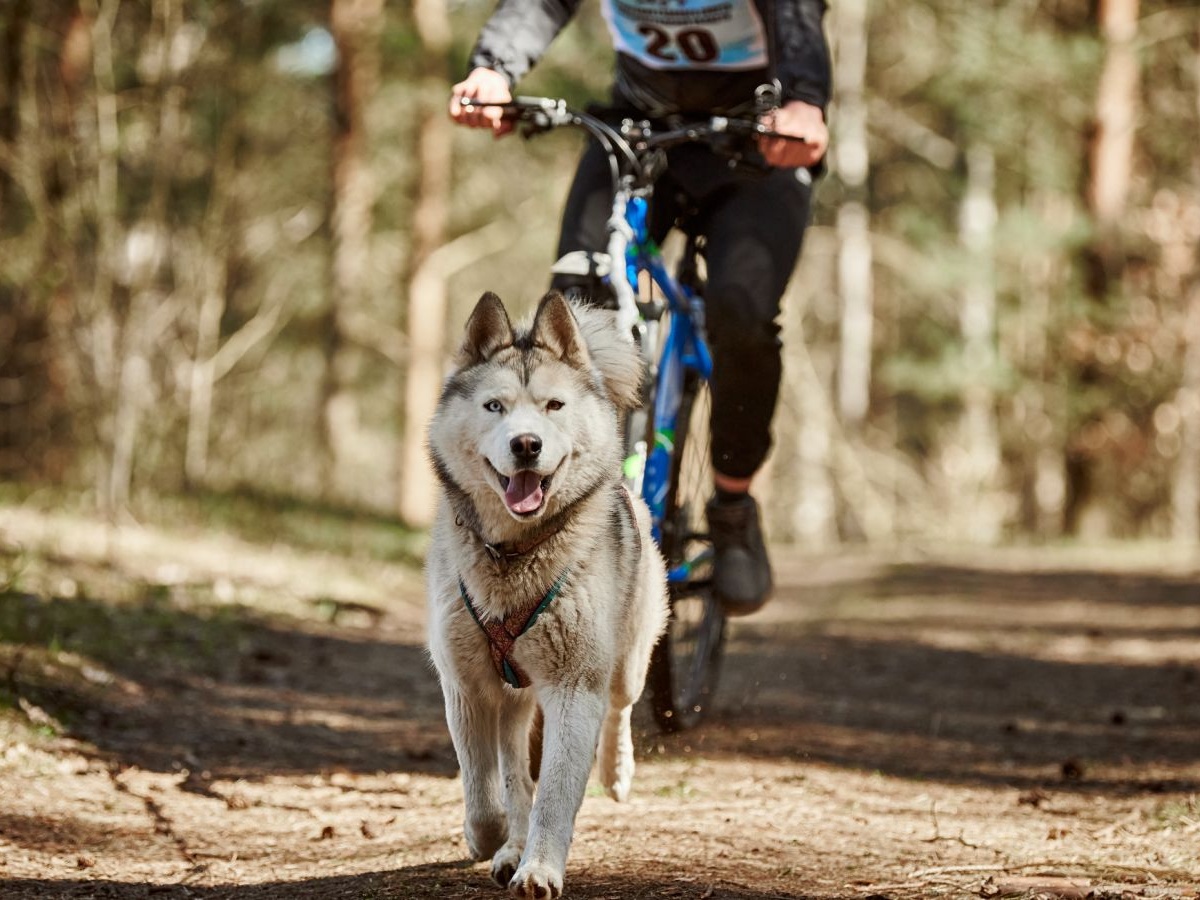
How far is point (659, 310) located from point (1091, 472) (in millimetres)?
14307

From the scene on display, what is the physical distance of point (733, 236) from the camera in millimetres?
4387

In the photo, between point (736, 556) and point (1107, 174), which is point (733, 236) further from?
Answer: point (1107, 174)

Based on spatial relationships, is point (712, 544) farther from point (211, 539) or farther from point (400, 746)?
point (211, 539)

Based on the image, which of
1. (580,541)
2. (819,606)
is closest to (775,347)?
(580,541)

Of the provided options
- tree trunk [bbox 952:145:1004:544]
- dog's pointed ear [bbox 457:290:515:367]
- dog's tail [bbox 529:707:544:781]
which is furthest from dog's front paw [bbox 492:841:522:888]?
tree trunk [bbox 952:145:1004:544]

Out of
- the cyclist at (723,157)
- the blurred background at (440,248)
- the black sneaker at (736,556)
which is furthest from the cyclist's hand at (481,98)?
the blurred background at (440,248)

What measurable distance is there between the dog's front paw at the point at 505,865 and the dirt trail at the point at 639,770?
50 millimetres

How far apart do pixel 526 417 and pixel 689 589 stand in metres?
1.99

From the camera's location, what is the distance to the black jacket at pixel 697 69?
4234mm

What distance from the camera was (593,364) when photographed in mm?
3512

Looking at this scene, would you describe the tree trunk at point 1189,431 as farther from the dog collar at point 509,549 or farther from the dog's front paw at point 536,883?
the dog's front paw at point 536,883

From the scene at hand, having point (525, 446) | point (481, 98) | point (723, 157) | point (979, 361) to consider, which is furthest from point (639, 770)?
point (979, 361)

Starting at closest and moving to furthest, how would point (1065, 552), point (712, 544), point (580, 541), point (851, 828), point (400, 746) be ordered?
point (580, 541) < point (851, 828) < point (712, 544) < point (400, 746) < point (1065, 552)

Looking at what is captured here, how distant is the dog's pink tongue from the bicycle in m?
0.97
